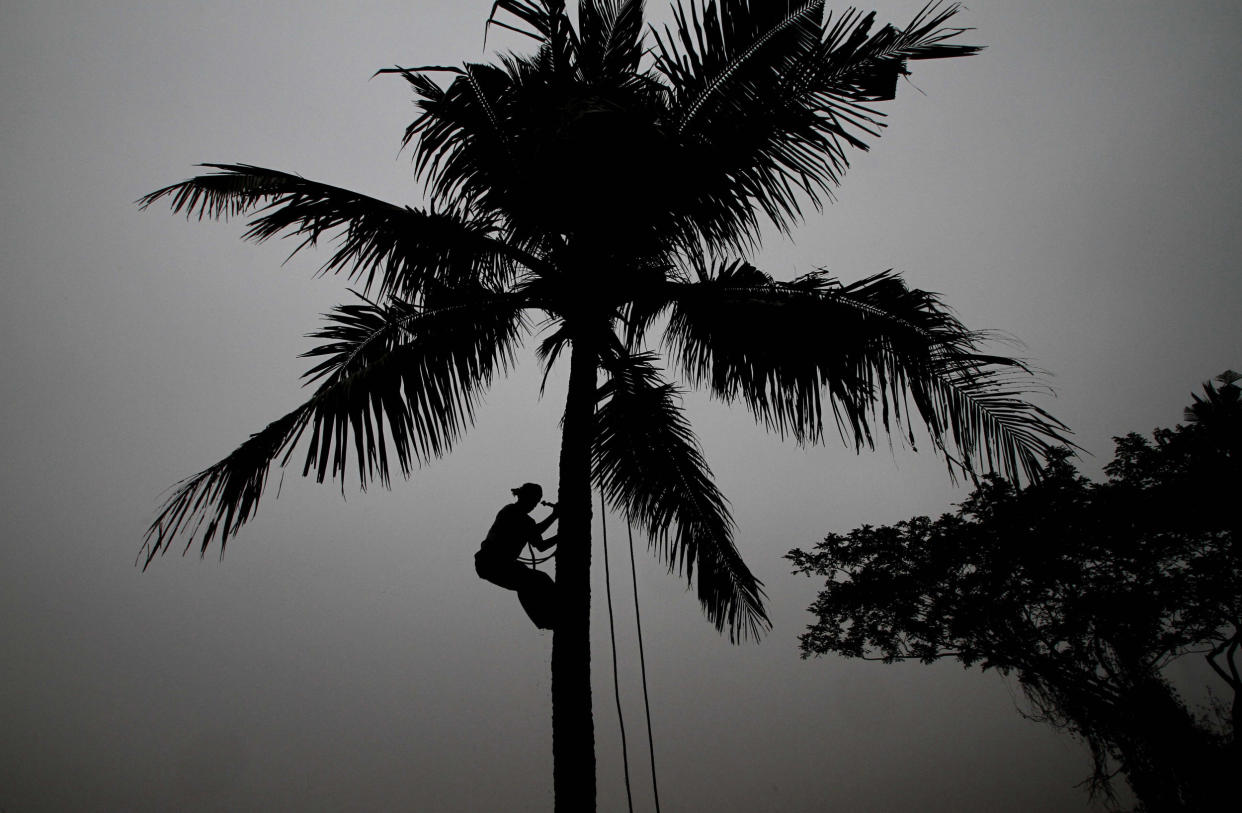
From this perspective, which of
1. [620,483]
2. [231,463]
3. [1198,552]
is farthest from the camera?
[1198,552]

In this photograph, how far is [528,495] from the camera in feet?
14.1

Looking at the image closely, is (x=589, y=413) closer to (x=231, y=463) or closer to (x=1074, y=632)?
(x=231, y=463)

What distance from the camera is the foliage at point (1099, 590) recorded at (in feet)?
30.5

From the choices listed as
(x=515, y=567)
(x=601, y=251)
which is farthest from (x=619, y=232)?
(x=515, y=567)

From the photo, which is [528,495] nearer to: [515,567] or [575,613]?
[515,567]

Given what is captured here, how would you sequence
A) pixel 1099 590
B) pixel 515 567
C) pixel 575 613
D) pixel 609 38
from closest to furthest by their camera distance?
pixel 575 613 < pixel 515 567 < pixel 609 38 < pixel 1099 590

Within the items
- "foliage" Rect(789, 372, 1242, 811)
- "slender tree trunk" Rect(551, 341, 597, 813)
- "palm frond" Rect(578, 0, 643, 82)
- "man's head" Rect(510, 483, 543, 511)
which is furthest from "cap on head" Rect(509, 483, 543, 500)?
"foliage" Rect(789, 372, 1242, 811)

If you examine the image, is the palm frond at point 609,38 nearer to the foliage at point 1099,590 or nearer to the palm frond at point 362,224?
the palm frond at point 362,224

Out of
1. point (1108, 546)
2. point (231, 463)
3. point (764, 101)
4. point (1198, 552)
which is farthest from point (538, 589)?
point (1198, 552)

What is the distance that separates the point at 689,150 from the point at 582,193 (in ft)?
2.51

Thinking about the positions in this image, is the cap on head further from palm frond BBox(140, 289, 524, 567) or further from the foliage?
the foliage

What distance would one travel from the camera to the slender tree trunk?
3.32m

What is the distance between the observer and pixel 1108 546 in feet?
32.3

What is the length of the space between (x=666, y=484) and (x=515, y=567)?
1613 mm
